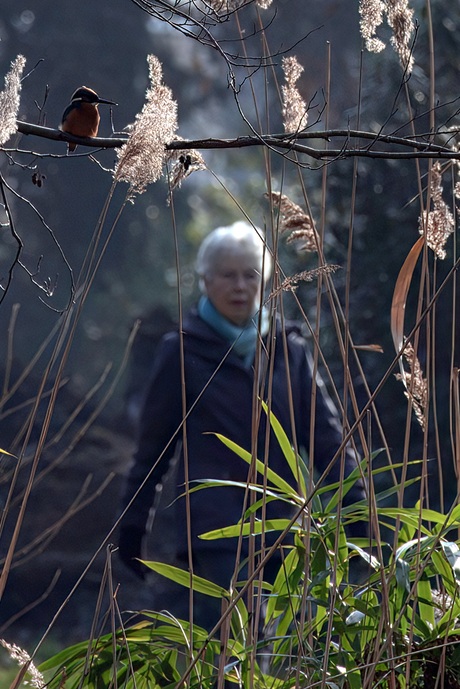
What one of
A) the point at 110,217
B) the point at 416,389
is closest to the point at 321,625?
the point at 416,389

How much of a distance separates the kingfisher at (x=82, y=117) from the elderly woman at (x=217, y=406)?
0.47 meters

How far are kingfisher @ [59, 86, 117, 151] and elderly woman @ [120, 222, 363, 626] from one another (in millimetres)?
466

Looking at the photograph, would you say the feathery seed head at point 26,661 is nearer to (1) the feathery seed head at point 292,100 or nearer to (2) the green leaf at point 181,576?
(2) the green leaf at point 181,576

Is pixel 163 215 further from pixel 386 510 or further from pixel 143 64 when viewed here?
pixel 386 510

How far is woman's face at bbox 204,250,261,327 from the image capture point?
1.35 metres

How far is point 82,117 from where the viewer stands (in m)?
0.77

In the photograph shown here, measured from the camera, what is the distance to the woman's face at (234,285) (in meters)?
1.35

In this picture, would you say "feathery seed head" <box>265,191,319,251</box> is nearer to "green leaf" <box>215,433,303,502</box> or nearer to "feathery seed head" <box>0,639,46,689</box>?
"green leaf" <box>215,433,303,502</box>

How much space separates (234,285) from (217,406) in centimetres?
24

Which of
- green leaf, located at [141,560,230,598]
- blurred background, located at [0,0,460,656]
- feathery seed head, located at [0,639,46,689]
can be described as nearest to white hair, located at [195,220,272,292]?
green leaf, located at [141,560,230,598]

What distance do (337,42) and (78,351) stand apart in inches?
88.3

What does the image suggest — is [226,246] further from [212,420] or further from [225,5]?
[225,5]

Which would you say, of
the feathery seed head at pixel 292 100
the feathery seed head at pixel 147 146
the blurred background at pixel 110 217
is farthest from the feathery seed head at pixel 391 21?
the blurred background at pixel 110 217

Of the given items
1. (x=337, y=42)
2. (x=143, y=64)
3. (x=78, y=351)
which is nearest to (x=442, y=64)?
(x=337, y=42)
